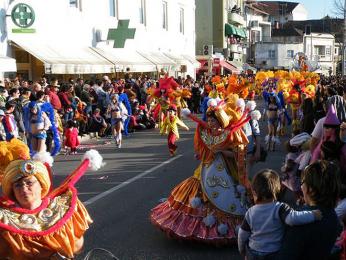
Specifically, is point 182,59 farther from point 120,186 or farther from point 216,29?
point 120,186

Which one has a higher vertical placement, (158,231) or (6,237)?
(6,237)

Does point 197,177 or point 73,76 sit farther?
point 73,76

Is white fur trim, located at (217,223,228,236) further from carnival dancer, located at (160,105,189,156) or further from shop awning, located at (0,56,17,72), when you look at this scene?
shop awning, located at (0,56,17,72)

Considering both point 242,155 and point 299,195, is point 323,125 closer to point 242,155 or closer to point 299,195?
point 242,155

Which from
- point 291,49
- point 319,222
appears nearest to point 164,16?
point 319,222

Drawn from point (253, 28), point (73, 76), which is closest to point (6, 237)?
point (73, 76)

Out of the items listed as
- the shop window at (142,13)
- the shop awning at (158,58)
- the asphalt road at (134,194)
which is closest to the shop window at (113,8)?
the shop awning at (158,58)

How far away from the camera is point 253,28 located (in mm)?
77938

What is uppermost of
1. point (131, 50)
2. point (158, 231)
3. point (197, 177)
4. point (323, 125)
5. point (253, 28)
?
point (253, 28)

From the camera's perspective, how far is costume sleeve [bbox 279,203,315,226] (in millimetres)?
3340

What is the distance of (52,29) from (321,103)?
12.9 meters

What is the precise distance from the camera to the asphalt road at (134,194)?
6.11 m

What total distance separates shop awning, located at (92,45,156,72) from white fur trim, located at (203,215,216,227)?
19.7 m

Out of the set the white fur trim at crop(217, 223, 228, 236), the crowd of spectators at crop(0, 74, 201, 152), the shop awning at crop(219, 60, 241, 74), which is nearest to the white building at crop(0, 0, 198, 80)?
the crowd of spectators at crop(0, 74, 201, 152)
